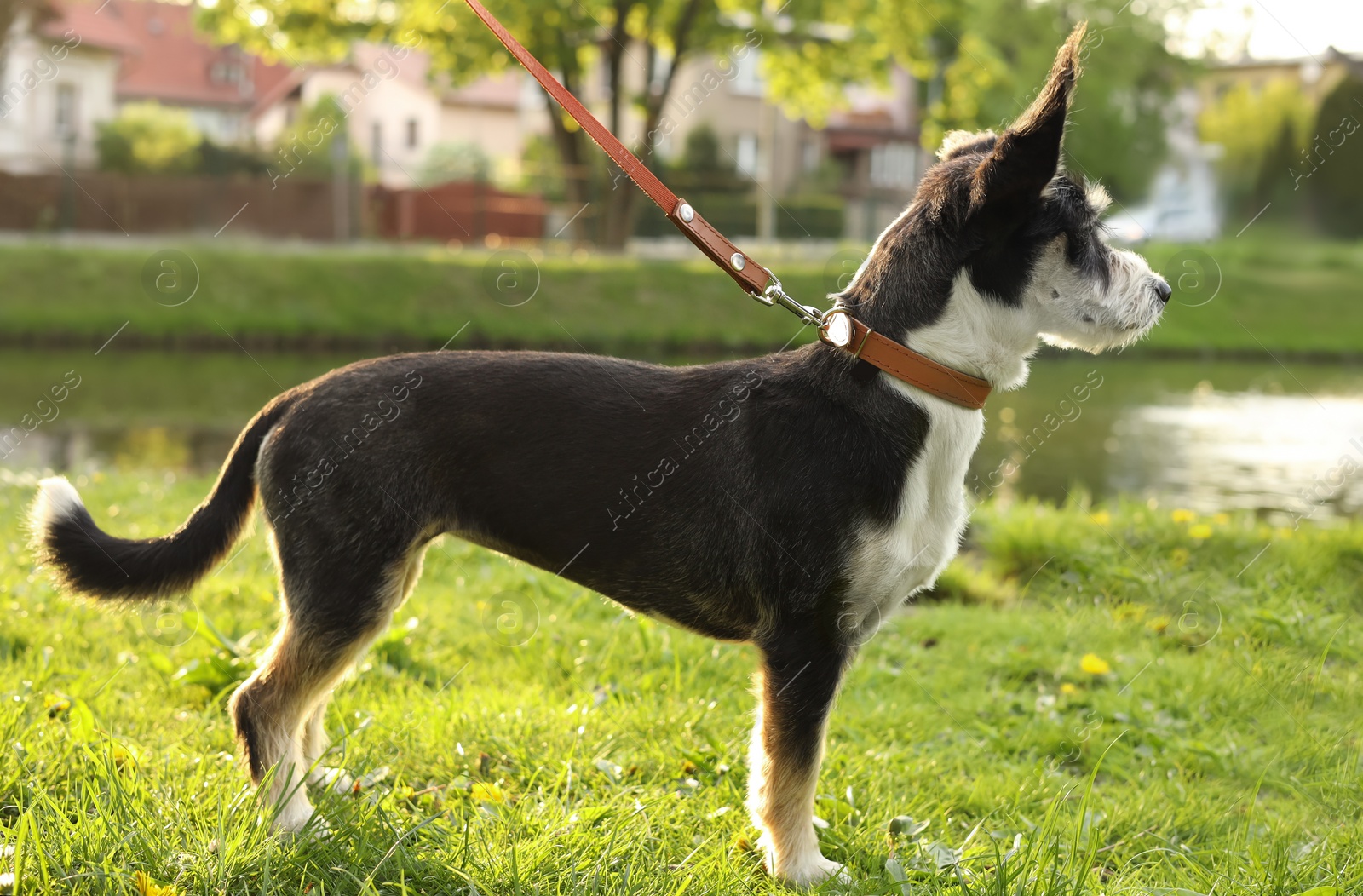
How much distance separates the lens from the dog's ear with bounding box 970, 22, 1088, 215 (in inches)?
112

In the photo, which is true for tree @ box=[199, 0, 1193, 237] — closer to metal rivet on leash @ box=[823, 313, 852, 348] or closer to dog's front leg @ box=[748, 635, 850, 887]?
metal rivet on leash @ box=[823, 313, 852, 348]

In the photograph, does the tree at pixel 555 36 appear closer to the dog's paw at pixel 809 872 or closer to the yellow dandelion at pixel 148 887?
the dog's paw at pixel 809 872

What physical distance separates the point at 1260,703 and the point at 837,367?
257 cm

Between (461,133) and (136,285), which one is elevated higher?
(461,133)

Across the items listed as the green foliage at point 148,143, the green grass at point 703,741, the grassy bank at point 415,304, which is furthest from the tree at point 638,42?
the green grass at point 703,741

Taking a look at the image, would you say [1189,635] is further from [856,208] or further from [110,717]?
[856,208]

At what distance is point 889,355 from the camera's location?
3133mm

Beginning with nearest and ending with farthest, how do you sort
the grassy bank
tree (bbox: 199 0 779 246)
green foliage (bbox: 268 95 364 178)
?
the grassy bank < tree (bbox: 199 0 779 246) < green foliage (bbox: 268 95 364 178)

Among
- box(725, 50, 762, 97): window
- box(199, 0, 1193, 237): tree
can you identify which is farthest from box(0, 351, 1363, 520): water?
box(725, 50, 762, 97): window

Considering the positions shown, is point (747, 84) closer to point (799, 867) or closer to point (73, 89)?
point (73, 89)

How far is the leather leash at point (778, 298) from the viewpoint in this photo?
3135 mm

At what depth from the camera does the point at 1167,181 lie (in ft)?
156

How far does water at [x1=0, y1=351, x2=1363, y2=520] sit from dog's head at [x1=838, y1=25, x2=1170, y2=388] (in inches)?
231

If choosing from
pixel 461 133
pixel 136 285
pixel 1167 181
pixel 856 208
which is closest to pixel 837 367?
pixel 136 285
